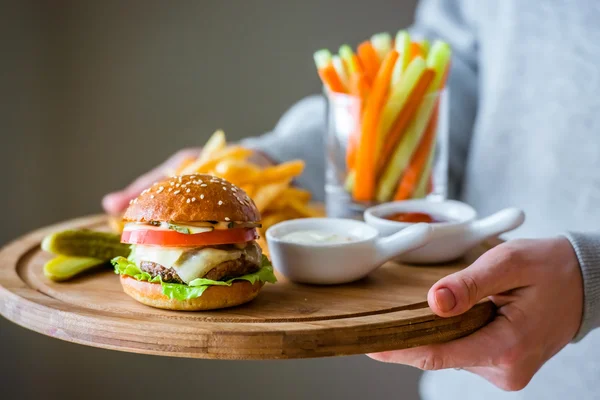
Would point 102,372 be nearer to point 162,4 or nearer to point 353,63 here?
point 162,4

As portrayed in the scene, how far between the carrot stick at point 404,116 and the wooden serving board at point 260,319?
424mm

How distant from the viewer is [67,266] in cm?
162

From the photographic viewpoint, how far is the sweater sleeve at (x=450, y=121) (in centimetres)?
245

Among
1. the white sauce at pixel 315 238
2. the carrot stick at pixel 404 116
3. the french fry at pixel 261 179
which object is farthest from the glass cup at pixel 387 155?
the white sauce at pixel 315 238

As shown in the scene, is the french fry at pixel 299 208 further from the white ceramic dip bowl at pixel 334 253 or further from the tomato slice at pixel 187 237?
the tomato slice at pixel 187 237

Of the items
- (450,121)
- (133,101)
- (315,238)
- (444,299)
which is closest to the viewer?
(444,299)

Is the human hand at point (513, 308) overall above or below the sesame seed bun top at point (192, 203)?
below

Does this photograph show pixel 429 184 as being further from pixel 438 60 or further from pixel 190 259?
pixel 190 259

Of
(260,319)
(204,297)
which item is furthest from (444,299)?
(204,297)

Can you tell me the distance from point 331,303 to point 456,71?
4.60ft

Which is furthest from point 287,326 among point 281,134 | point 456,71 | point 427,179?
point 456,71

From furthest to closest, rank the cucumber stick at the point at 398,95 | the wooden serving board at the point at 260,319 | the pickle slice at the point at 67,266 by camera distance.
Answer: the cucumber stick at the point at 398,95
the pickle slice at the point at 67,266
the wooden serving board at the point at 260,319

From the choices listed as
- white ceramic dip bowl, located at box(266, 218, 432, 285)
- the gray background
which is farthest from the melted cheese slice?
the gray background

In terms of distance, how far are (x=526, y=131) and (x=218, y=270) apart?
1.27m
